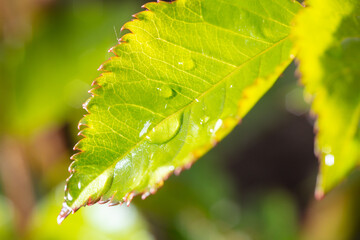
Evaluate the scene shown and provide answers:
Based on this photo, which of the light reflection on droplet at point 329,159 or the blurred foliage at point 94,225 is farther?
the blurred foliage at point 94,225

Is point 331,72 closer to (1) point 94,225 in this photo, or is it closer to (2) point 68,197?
(2) point 68,197

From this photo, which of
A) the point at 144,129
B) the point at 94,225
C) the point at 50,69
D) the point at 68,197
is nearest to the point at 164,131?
the point at 144,129

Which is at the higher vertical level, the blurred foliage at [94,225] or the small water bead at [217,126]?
the small water bead at [217,126]

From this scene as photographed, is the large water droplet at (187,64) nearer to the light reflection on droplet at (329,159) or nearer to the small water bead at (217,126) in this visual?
the small water bead at (217,126)

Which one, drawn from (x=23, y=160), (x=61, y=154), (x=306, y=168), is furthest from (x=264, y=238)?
(x=23, y=160)

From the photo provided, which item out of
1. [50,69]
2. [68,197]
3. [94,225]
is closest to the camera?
[68,197]

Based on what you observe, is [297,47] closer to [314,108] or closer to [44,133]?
[314,108]

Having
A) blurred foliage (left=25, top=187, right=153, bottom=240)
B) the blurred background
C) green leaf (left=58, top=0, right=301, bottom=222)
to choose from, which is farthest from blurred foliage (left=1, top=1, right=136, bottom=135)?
green leaf (left=58, top=0, right=301, bottom=222)

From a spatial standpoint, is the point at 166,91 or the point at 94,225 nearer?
the point at 166,91

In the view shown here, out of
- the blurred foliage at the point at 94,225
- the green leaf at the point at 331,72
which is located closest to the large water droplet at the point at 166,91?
the green leaf at the point at 331,72
